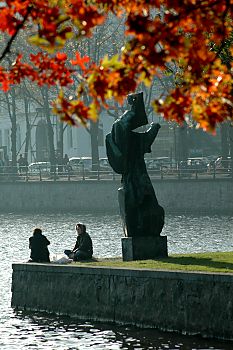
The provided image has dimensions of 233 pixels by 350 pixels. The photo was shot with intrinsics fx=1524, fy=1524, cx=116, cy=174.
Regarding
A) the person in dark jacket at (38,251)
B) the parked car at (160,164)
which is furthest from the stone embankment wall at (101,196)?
the person in dark jacket at (38,251)

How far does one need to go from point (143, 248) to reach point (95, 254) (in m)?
16.9

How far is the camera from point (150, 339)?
2178 centimetres

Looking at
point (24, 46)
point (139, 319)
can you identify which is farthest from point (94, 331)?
point (24, 46)

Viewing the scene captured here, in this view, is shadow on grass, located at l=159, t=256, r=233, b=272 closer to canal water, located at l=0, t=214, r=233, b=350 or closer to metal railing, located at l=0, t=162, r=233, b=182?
canal water, located at l=0, t=214, r=233, b=350

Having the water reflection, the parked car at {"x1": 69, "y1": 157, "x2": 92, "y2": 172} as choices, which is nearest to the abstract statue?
the water reflection

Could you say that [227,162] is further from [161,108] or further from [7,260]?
[161,108]

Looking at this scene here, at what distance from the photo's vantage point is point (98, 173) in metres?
73.7

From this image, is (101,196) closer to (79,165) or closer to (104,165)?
(104,165)

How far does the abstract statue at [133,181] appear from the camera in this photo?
26.9 metres

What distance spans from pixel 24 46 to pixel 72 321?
181 ft

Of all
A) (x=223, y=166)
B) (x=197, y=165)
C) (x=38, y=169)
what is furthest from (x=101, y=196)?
(x=38, y=169)

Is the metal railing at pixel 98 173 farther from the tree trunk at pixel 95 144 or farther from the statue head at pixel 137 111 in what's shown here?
the statue head at pixel 137 111

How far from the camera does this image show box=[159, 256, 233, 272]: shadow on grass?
2306 centimetres

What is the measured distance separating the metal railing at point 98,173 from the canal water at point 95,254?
4983 millimetres
